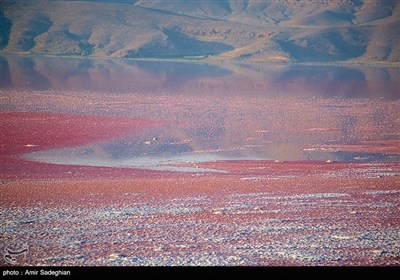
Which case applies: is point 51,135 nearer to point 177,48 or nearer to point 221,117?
point 221,117

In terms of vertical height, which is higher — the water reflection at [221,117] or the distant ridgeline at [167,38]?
the water reflection at [221,117]

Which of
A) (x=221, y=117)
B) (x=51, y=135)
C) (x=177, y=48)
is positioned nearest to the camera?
(x=51, y=135)

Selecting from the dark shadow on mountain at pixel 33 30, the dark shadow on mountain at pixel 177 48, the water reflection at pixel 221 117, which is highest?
the water reflection at pixel 221 117

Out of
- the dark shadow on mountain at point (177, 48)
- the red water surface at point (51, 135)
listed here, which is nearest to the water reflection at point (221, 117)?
the red water surface at point (51, 135)

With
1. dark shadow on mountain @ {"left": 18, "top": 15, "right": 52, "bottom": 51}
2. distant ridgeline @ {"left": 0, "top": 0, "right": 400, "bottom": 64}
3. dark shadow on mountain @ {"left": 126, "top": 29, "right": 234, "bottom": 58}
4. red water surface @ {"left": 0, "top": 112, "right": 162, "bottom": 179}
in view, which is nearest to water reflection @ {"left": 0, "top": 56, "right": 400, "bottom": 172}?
red water surface @ {"left": 0, "top": 112, "right": 162, "bottom": 179}

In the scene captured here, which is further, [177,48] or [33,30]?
[33,30]

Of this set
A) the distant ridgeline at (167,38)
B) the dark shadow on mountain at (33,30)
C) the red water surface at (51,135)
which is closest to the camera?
the red water surface at (51,135)

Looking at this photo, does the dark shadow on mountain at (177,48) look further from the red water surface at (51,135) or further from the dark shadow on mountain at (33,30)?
the red water surface at (51,135)

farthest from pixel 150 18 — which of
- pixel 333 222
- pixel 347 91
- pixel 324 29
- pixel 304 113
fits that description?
pixel 333 222

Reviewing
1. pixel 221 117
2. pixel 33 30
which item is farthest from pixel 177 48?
pixel 221 117

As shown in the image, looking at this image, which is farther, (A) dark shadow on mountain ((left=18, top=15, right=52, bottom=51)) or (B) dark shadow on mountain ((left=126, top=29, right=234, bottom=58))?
(B) dark shadow on mountain ((left=126, top=29, right=234, bottom=58))

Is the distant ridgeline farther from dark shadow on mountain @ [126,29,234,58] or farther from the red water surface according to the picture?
the red water surface
